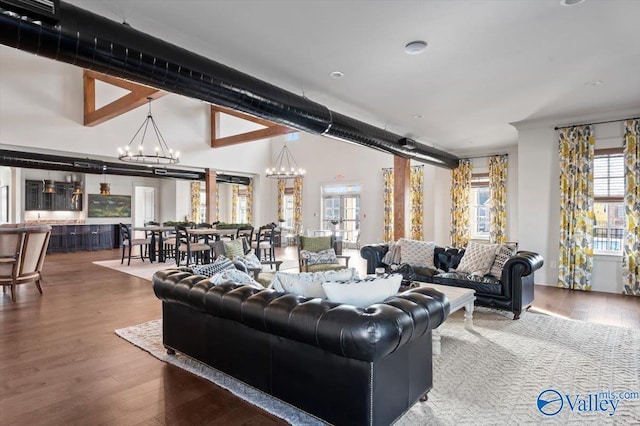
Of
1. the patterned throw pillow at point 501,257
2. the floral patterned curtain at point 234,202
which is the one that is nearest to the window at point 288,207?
the floral patterned curtain at point 234,202

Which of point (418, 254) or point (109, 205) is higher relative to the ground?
point (109, 205)

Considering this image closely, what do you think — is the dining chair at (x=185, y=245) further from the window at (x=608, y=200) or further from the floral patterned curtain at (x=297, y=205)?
the window at (x=608, y=200)

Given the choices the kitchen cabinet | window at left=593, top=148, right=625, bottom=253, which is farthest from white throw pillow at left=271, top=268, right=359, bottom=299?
the kitchen cabinet

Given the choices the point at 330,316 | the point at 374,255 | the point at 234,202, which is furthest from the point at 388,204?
the point at 330,316

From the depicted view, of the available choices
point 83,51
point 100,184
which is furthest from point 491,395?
point 100,184

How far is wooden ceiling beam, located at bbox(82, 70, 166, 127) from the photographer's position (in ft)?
22.8

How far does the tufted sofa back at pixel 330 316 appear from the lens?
1.97m

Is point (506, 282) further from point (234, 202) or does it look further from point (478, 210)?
point (234, 202)

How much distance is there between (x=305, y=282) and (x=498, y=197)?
820 cm

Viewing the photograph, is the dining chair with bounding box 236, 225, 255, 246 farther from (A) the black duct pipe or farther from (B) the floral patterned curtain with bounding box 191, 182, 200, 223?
(B) the floral patterned curtain with bounding box 191, 182, 200, 223

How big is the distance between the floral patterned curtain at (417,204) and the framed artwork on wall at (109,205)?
1044cm

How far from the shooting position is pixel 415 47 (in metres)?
3.51

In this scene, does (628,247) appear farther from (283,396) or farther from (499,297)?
(283,396)

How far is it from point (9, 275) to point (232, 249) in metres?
3.38
